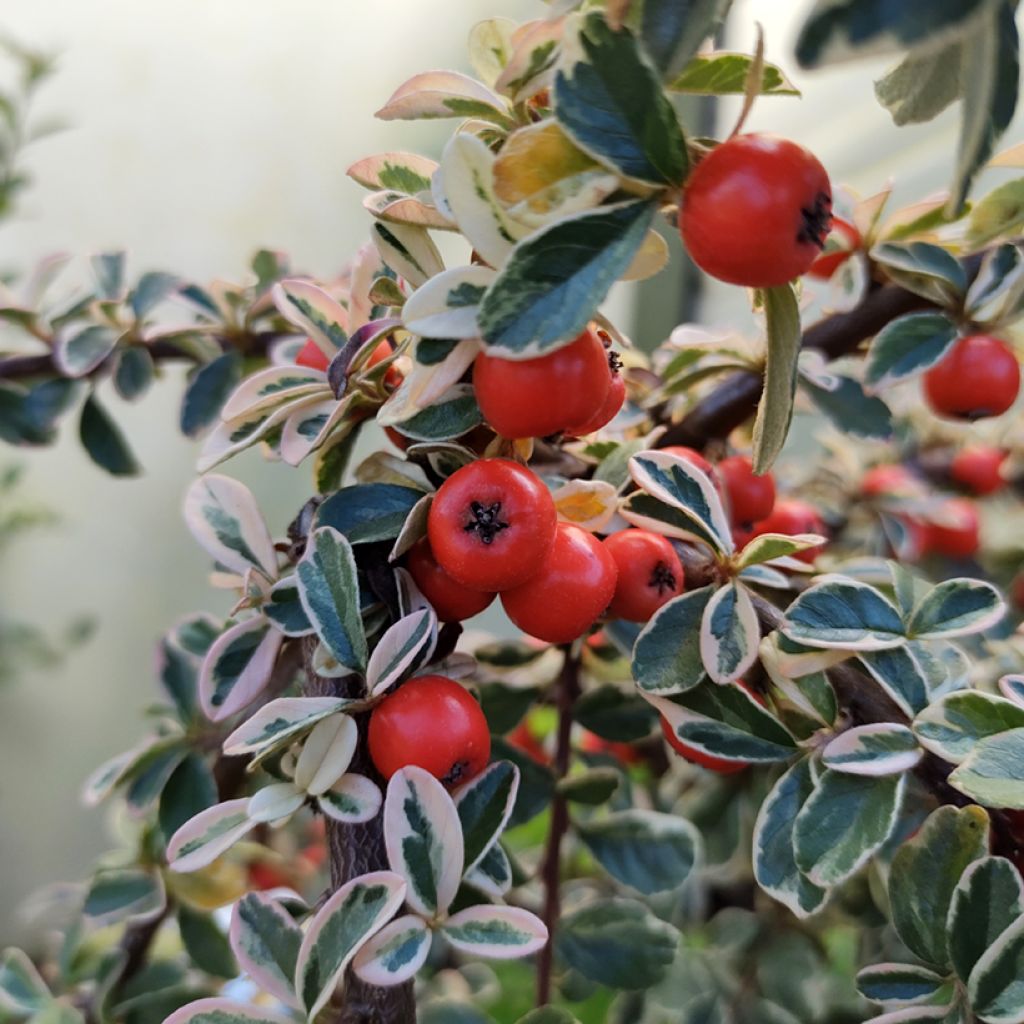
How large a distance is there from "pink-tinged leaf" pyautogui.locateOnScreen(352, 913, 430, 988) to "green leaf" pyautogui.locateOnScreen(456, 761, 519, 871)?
0.12ft

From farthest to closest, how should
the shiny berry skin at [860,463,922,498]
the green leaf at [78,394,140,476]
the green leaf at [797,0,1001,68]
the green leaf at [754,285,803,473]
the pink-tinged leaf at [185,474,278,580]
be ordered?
the shiny berry skin at [860,463,922,498], the green leaf at [78,394,140,476], the pink-tinged leaf at [185,474,278,580], the green leaf at [754,285,803,473], the green leaf at [797,0,1001,68]

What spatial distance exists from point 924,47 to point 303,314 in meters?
0.28

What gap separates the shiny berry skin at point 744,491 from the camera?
48 centimetres

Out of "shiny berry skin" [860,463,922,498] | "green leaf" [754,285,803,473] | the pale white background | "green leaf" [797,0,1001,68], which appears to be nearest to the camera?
"green leaf" [797,0,1001,68]

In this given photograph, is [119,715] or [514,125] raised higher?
[514,125]

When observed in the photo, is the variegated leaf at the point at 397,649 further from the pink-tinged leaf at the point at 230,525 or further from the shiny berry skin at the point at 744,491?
the shiny berry skin at the point at 744,491

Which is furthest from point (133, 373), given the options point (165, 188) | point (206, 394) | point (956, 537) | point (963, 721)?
point (165, 188)

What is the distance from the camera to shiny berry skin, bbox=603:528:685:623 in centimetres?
38

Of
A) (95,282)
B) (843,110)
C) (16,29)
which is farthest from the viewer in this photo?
(843,110)

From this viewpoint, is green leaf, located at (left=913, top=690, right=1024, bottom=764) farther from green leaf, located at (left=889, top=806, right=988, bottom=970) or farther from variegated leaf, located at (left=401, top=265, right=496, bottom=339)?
variegated leaf, located at (left=401, top=265, right=496, bottom=339)

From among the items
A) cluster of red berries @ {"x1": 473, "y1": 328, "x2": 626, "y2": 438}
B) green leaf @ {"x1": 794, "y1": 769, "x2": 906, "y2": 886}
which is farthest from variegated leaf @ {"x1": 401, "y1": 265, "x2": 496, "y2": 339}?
green leaf @ {"x1": 794, "y1": 769, "x2": 906, "y2": 886}

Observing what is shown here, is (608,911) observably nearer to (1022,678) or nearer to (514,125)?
(1022,678)

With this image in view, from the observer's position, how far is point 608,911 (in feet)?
1.62

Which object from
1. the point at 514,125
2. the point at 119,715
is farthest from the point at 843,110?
the point at 119,715
